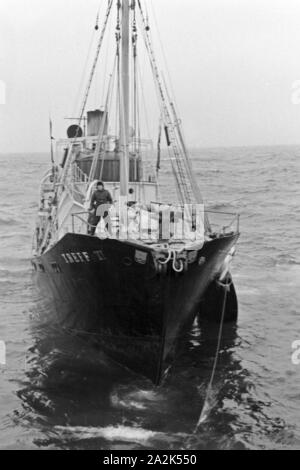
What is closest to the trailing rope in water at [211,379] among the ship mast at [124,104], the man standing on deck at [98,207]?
the man standing on deck at [98,207]

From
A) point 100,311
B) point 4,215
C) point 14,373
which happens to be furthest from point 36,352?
point 4,215

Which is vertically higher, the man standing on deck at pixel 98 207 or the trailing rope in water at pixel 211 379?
the man standing on deck at pixel 98 207

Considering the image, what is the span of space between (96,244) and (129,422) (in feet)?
13.3

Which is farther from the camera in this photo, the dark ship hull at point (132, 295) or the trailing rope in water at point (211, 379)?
the dark ship hull at point (132, 295)

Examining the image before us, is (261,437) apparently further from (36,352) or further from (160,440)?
(36,352)

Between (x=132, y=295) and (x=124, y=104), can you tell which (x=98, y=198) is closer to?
(x=124, y=104)

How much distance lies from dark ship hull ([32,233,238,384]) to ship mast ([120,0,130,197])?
2077mm

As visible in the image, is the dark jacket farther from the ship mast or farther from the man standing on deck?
the ship mast

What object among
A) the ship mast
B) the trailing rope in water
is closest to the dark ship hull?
the trailing rope in water

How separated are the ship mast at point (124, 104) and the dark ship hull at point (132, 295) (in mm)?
2077

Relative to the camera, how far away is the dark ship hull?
12.1 m

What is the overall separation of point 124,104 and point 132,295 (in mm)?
5014

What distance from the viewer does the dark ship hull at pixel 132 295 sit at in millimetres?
12125

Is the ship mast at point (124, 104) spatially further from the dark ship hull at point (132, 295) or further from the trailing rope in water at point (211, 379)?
the trailing rope in water at point (211, 379)
